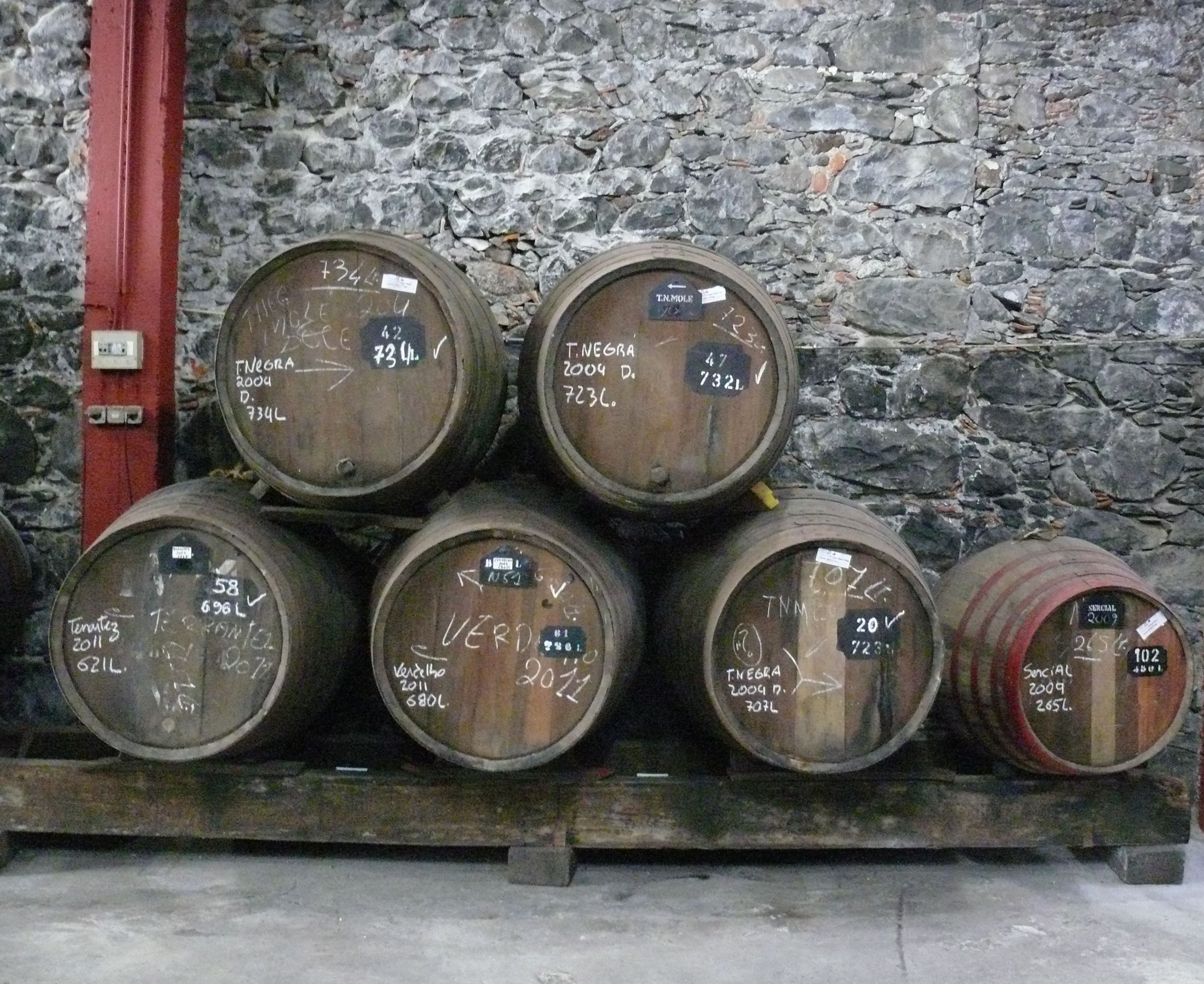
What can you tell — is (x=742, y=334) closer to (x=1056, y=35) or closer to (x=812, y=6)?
(x=812, y=6)

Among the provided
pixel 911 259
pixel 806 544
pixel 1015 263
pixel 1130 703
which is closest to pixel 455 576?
pixel 806 544

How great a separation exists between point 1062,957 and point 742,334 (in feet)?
5.74

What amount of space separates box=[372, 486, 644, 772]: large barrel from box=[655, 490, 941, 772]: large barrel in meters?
0.32

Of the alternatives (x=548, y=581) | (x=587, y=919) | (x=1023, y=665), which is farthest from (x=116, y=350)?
(x=1023, y=665)

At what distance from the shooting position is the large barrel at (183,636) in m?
3.02

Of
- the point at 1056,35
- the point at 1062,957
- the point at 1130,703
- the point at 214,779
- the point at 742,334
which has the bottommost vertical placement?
the point at 1062,957

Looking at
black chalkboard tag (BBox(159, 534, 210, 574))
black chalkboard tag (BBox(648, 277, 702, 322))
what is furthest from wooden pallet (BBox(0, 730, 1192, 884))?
black chalkboard tag (BBox(648, 277, 702, 322))

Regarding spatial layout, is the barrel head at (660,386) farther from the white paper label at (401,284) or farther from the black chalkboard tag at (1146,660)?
the black chalkboard tag at (1146,660)

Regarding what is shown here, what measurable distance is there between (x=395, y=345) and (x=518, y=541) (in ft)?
2.06

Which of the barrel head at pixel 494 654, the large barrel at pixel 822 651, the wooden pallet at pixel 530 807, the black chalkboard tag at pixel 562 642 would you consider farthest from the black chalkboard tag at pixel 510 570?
the wooden pallet at pixel 530 807

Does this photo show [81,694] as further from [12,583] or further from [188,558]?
[12,583]

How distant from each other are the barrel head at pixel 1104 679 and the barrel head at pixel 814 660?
1.34 feet

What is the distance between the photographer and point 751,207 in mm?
4176

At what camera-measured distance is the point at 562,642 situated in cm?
295
